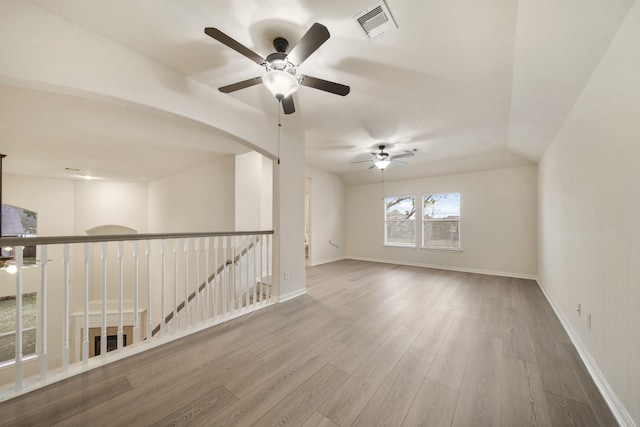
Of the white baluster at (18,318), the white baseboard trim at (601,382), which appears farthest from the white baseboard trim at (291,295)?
the white baseboard trim at (601,382)

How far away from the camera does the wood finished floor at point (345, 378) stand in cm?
142

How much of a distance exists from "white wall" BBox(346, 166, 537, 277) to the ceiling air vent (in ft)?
16.1

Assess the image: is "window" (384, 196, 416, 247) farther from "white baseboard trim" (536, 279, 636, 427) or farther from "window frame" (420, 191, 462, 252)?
"white baseboard trim" (536, 279, 636, 427)

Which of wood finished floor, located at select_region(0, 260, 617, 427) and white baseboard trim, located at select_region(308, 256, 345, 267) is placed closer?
wood finished floor, located at select_region(0, 260, 617, 427)

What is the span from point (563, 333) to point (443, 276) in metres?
2.56

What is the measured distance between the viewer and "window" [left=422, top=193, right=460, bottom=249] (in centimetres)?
574

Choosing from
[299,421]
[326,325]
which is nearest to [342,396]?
[299,421]

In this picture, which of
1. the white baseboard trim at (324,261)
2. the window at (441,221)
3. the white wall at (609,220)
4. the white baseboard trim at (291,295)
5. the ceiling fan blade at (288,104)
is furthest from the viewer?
the white baseboard trim at (324,261)

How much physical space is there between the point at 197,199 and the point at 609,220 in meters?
6.17

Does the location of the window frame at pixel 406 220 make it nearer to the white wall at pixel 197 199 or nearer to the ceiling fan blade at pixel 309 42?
the white wall at pixel 197 199

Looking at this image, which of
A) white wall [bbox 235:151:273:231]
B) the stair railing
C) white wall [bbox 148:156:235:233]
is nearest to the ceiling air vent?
the stair railing

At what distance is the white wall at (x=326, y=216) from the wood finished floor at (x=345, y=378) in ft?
11.4

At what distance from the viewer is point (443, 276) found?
503 cm

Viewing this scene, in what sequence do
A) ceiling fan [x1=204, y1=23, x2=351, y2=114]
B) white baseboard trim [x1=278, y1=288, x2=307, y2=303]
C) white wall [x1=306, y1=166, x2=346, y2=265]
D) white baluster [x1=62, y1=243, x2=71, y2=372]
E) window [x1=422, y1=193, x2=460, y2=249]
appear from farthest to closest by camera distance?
white wall [x1=306, y1=166, x2=346, y2=265], window [x1=422, y1=193, x2=460, y2=249], white baseboard trim [x1=278, y1=288, x2=307, y2=303], white baluster [x1=62, y1=243, x2=71, y2=372], ceiling fan [x1=204, y1=23, x2=351, y2=114]
